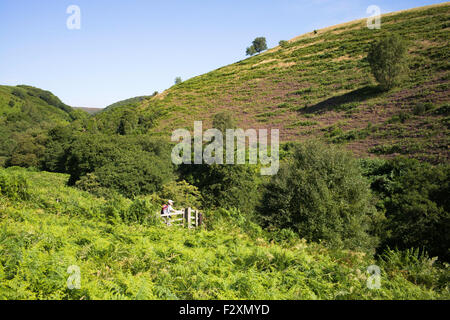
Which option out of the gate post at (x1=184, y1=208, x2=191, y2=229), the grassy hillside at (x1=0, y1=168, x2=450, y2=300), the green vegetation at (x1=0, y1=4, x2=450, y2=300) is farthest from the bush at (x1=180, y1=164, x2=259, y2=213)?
the grassy hillside at (x1=0, y1=168, x2=450, y2=300)

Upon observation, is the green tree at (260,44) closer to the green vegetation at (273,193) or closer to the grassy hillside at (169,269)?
the green vegetation at (273,193)

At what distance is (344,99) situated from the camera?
50.0 meters

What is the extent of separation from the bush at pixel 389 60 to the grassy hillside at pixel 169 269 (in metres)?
42.8

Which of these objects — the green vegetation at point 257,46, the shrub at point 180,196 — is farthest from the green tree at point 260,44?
the shrub at point 180,196

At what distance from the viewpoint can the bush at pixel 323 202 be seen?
16.2 m

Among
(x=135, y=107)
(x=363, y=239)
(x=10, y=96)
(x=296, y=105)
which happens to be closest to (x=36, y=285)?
(x=363, y=239)

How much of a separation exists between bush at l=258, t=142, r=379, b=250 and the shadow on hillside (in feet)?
103

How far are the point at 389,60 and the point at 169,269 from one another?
48.6 metres

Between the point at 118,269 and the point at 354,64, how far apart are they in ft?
210

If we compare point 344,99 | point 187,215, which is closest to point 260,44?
point 344,99

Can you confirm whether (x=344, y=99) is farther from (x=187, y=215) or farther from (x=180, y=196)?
(x=187, y=215)

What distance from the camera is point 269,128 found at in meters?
49.3

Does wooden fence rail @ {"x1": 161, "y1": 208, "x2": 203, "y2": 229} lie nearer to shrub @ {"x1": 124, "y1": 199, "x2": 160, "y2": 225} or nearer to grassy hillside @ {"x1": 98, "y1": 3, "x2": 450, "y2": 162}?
shrub @ {"x1": 124, "y1": 199, "x2": 160, "y2": 225}

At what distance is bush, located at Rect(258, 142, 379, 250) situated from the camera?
16.2m
